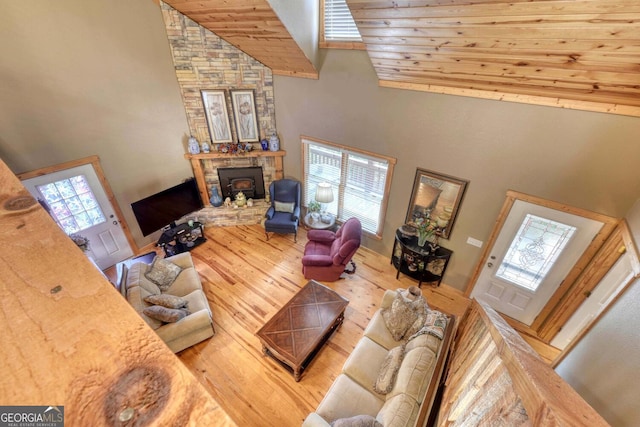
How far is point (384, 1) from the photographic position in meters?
2.68

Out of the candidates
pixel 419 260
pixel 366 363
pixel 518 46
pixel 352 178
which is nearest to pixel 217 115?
pixel 352 178

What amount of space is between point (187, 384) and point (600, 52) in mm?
3525

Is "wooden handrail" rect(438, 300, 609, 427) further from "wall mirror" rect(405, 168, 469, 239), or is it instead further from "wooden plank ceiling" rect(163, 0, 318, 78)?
"wooden plank ceiling" rect(163, 0, 318, 78)

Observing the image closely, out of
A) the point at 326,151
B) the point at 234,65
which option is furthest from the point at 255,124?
the point at 326,151

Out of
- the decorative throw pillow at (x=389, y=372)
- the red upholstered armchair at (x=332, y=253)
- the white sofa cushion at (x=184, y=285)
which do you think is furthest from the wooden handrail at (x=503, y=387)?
the white sofa cushion at (x=184, y=285)

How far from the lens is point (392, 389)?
9.09 ft

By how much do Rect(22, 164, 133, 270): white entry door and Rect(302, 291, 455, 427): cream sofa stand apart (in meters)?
4.51

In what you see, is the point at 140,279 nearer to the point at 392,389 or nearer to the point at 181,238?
the point at 181,238

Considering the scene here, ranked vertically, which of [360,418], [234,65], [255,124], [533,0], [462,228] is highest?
[533,0]

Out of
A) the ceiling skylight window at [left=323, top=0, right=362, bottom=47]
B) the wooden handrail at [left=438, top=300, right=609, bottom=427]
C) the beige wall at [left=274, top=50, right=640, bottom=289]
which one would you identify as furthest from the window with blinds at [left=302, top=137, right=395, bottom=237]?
the wooden handrail at [left=438, top=300, right=609, bottom=427]

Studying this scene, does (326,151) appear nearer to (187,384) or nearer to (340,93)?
(340,93)

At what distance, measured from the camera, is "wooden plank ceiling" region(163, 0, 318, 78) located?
356 centimetres

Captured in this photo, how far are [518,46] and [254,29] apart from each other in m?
3.35

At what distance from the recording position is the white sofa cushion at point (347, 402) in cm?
270
